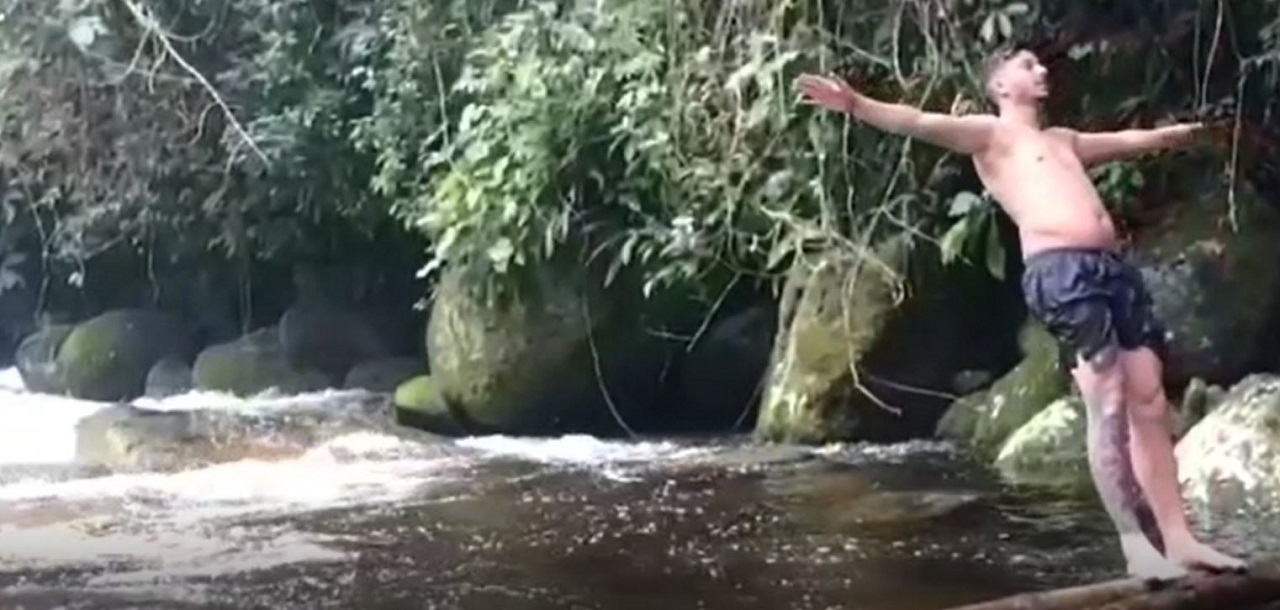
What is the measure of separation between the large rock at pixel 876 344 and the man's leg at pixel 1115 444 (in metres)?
4.36

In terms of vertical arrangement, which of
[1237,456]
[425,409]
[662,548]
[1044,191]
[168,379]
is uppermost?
[1044,191]

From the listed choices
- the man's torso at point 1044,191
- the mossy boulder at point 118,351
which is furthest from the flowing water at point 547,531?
the mossy boulder at point 118,351

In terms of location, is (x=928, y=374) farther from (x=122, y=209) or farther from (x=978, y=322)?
(x=122, y=209)

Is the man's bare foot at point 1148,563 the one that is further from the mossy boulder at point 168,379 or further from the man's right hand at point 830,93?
the mossy boulder at point 168,379

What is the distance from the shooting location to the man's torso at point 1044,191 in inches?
168

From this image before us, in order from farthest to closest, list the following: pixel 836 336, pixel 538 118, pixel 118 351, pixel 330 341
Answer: pixel 118 351
pixel 330 341
pixel 538 118
pixel 836 336

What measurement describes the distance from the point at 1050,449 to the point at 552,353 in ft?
10.1

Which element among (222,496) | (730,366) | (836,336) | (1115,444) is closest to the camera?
(1115,444)

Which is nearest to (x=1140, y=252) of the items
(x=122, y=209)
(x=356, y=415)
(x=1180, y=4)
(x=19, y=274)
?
(x=1180, y=4)

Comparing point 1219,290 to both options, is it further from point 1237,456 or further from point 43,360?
point 43,360

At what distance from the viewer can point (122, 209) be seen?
12.6 metres

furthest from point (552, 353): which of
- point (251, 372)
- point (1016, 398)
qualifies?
point (251, 372)

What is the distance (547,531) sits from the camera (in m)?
6.74

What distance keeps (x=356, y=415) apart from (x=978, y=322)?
366 cm
